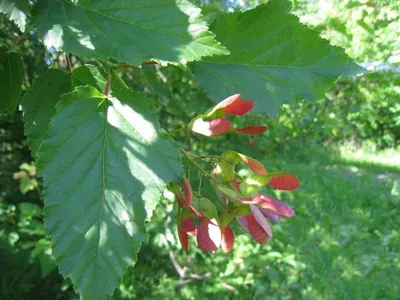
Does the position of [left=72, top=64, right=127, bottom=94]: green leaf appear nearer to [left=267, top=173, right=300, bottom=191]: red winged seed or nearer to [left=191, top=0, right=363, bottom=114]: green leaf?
[left=191, top=0, right=363, bottom=114]: green leaf

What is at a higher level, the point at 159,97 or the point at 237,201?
the point at 237,201

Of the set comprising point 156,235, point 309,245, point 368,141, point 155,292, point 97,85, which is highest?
point 97,85

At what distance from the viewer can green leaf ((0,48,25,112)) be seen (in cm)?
78

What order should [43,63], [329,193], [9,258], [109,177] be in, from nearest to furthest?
[109,177] → [43,63] → [9,258] → [329,193]

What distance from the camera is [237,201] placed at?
58cm

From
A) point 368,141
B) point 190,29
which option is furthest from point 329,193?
point 190,29

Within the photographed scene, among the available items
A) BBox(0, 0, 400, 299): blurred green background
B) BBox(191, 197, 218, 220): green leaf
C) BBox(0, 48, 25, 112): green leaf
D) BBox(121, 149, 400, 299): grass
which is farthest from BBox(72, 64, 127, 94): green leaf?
→ BBox(121, 149, 400, 299): grass

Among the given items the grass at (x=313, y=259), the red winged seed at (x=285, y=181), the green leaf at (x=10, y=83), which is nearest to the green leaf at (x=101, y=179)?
the red winged seed at (x=285, y=181)

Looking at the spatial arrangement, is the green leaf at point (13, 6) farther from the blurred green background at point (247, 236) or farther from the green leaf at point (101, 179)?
the blurred green background at point (247, 236)

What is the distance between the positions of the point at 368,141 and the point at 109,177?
794 cm

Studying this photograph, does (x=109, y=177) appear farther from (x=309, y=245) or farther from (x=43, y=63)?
(x=309, y=245)

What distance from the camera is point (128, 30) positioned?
1.93ft

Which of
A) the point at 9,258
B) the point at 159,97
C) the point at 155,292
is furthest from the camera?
the point at 155,292

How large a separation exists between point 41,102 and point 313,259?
275 centimetres
